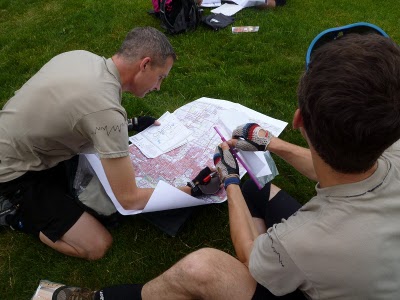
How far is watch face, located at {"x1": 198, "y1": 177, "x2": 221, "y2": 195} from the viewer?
7.44 ft

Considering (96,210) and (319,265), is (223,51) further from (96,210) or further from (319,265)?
(319,265)

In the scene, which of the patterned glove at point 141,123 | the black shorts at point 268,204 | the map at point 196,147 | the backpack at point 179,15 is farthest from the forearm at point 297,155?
the backpack at point 179,15

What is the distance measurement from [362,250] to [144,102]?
2.55 metres

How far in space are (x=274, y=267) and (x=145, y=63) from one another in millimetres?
1390

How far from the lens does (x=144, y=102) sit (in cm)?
338

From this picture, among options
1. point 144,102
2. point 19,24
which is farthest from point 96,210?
point 19,24

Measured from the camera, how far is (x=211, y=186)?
2285 mm

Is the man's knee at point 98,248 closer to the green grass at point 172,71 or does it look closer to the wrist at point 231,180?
the green grass at point 172,71

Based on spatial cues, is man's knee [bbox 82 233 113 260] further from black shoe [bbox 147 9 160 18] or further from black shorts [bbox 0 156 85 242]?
black shoe [bbox 147 9 160 18]

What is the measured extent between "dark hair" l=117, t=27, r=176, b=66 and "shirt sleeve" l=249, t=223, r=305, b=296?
128cm

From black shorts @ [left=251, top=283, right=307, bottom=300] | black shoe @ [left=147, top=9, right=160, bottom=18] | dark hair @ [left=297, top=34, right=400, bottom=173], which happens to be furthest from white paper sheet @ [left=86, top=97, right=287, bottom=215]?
black shoe @ [left=147, top=9, right=160, bottom=18]

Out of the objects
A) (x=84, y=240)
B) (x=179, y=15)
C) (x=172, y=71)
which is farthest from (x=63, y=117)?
(x=179, y=15)

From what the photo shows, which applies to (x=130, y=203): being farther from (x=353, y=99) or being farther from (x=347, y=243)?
(x=353, y=99)

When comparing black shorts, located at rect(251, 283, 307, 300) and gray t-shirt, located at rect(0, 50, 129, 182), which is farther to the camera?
gray t-shirt, located at rect(0, 50, 129, 182)
